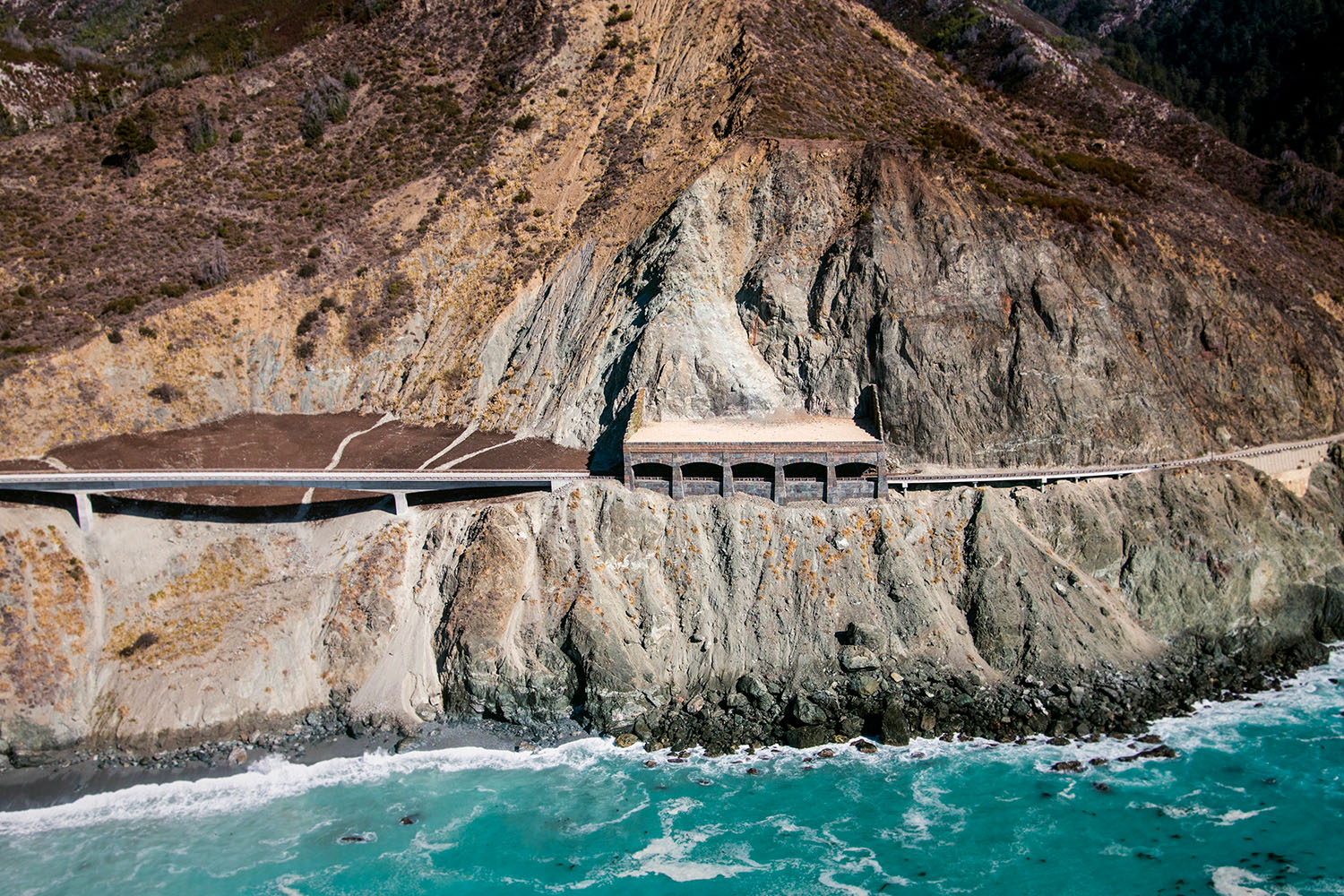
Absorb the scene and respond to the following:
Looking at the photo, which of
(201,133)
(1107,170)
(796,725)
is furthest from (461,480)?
(1107,170)

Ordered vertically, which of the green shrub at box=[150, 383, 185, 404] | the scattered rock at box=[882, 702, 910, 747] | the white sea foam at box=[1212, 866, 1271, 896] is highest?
the green shrub at box=[150, 383, 185, 404]

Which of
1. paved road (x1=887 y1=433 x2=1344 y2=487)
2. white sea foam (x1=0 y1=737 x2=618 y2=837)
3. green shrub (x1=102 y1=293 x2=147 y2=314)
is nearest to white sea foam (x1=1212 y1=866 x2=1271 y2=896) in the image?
paved road (x1=887 y1=433 x2=1344 y2=487)

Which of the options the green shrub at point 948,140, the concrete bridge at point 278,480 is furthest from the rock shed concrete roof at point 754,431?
the green shrub at point 948,140

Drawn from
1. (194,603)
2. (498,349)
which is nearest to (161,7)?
(498,349)

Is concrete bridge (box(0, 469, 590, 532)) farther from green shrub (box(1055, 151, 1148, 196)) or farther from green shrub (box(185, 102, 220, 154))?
green shrub (box(1055, 151, 1148, 196))

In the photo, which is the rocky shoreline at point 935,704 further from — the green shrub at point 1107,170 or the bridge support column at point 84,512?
the green shrub at point 1107,170

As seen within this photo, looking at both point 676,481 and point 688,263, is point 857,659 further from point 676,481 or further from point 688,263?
point 688,263
